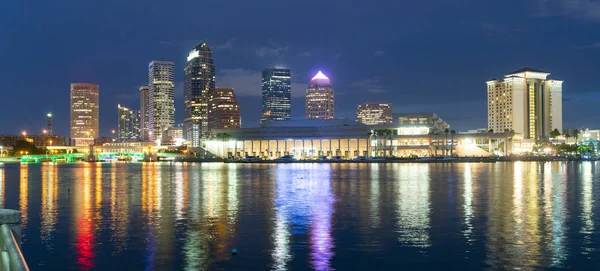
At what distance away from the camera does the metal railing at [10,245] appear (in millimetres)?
7428

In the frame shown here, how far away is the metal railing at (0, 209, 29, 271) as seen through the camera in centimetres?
743

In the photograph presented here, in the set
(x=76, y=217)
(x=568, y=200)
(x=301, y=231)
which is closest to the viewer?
(x=301, y=231)

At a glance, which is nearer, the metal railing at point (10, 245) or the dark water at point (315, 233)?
the metal railing at point (10, 245)

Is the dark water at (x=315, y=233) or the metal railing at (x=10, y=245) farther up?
the metal railing at (x=10, y=245)

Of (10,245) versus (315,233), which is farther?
(315,233)

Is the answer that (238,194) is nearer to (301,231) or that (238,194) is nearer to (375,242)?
(301,231)

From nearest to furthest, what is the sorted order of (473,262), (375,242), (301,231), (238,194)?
(473,262) → (375,242) → (301,231) → (238,194)

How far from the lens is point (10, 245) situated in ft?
26.1

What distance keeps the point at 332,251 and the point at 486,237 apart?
8.06m

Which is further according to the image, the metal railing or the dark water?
the dark water

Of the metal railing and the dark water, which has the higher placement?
the metal railing

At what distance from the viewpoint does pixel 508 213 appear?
1454 inches

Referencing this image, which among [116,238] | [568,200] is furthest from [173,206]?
[568,200]

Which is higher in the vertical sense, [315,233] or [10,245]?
[10,245]
